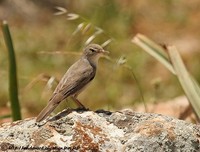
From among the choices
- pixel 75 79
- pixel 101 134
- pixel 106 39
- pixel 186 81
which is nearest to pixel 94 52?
pixel 75 79

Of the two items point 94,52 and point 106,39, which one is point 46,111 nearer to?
point 94,52

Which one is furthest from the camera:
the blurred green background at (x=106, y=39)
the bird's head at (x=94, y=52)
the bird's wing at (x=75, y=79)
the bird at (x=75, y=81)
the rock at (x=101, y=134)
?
the blurred green background at (x=106, y=39)

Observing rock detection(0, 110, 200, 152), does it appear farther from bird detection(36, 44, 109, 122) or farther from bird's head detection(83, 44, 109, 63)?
bird's head detection(83, 44, 109, 63)

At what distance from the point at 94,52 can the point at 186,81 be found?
905mm

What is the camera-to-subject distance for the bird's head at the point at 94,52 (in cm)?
689

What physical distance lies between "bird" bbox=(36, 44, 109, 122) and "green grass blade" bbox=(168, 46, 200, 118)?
2.32 ft

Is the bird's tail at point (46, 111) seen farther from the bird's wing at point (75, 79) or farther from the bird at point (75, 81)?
the bird's wing at point (75, 79)

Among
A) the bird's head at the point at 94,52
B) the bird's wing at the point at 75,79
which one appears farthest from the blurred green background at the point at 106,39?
the bird's wing at the point at 75,79

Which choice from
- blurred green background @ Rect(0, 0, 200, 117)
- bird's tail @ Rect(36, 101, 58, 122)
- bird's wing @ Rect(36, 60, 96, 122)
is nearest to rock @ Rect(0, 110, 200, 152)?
bird's tail @ Rect(36, 101, 58, 122)

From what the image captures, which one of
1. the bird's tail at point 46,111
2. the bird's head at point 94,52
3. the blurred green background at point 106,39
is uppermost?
the bird's head at point 94,52

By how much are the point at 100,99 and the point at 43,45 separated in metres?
3.23

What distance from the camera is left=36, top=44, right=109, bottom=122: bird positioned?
610cm

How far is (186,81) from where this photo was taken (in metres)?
6.71

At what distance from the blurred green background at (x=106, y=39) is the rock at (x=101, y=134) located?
555 cm
